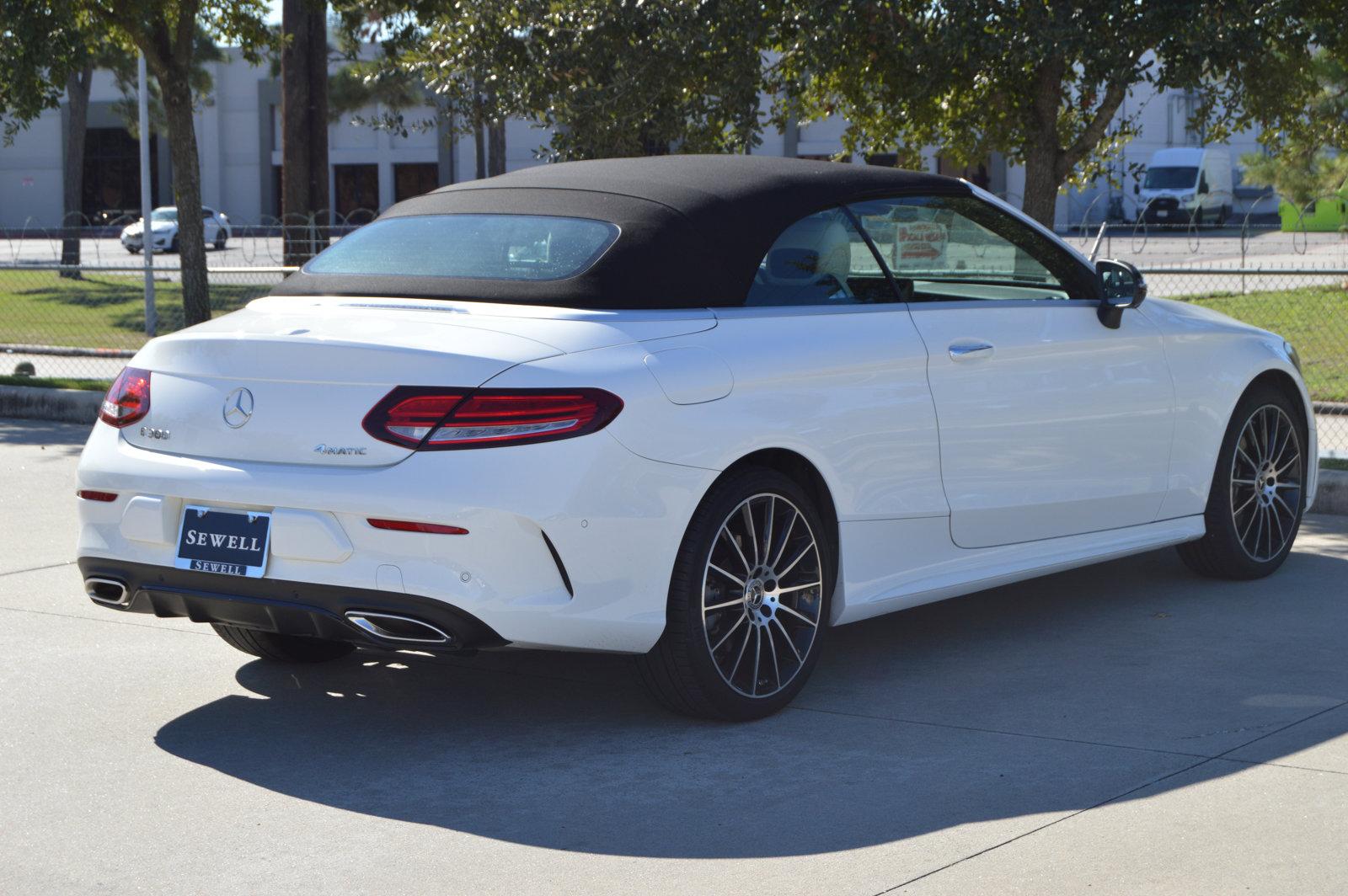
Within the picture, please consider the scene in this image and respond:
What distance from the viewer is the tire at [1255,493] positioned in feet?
23.0

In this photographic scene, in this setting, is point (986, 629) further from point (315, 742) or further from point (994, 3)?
point (994, 3)

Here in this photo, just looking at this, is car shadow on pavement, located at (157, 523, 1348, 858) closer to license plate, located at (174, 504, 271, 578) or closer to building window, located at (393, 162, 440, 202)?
license plate, located at (174, 504, 271, 578)

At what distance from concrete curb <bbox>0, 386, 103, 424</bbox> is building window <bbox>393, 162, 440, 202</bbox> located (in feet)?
184

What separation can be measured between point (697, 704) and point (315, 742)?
1091mm

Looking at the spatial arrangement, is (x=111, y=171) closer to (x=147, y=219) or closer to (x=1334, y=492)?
(x=147, y=219)

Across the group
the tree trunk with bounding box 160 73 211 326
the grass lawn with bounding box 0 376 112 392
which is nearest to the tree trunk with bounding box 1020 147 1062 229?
the grass lawn with bounding box 0 376 112 392

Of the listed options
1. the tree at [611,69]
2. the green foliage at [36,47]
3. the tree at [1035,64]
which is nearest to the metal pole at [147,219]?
the green foliage at [36,47]

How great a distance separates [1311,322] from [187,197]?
10.8 m

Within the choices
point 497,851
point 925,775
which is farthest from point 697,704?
point 497,851

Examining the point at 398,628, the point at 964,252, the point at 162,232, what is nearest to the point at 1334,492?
the point at 964,252

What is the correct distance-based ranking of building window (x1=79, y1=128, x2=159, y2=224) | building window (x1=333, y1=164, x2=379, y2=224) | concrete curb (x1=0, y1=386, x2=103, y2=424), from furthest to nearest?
building window (x1=79, y1=128, x2=159, y2=224) < building window (x1=333, y1=164, x2=379, y2=224) < concrete curb (x1=0, y1=386, x2=103, y2=424)

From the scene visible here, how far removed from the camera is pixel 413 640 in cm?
468

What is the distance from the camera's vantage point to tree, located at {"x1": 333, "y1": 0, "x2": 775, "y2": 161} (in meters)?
10.8

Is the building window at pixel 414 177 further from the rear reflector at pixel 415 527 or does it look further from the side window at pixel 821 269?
the rear reflector at pixel 415 527
